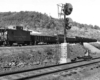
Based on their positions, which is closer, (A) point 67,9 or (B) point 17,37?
(A) point 67,9

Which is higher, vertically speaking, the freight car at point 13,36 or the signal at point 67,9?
the signal at point 67,9

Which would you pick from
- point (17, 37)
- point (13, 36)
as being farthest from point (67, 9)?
point (17, 37)

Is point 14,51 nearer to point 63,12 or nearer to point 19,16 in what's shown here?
point 63,12

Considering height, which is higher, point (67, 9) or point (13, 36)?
point (67, 9)

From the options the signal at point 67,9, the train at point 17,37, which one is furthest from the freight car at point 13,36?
the signal at point 67,9

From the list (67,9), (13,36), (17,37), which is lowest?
(17,37)

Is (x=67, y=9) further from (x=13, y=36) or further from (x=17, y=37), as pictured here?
(x=17, y=37)

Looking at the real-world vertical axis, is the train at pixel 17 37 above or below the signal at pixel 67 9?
below

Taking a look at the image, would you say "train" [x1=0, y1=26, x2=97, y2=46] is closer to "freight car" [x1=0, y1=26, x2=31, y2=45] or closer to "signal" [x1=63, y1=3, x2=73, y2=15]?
"freight car" [x1=0, y1=26, x2=31, y2=45]

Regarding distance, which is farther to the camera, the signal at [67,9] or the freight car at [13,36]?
the freight car at [13,36]

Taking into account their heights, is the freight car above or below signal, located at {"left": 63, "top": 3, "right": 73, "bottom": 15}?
below

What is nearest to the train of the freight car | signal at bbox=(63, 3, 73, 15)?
the freight car

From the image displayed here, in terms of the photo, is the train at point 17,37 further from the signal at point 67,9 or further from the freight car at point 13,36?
the signal at point 67,9

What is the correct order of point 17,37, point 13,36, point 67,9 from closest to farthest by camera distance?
point 67,9 → point 13,36 → point 17,37
